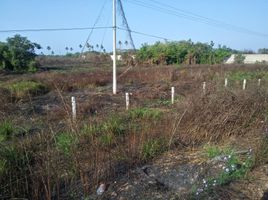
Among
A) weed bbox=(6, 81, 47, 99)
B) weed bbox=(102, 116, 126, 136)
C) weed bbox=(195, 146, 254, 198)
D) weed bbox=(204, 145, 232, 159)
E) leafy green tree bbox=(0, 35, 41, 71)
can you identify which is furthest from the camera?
leafy green tree bbox=(0, 35, 41, 71)

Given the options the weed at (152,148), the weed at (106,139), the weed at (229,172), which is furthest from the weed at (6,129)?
the weed at (229,172)

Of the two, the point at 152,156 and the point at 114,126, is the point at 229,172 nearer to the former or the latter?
the point at 152,156

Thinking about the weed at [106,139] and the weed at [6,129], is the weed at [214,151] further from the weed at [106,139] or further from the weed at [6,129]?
the weed at [6,129]

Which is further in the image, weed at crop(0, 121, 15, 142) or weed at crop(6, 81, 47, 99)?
weed at crop(6, 81, 47, 99)

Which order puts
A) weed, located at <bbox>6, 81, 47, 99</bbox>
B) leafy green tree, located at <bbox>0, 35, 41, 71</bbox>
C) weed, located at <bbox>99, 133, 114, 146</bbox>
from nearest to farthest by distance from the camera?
1. weed, located at <bbox>99, 133, 114, 146</bbox>
2. weed, located at <bbox>6, 81, 47, 99</bbox>
3. leafy green tree, located at <bbox>0, 35, 41, 71</bbox>

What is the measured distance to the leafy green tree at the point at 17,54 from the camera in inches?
1179

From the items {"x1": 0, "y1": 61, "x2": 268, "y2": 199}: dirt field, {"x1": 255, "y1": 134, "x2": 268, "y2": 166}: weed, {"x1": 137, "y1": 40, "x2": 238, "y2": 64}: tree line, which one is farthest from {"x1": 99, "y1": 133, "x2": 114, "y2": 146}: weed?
{"x1": 137, "y1": 40, "x2": 238, "y2": 64}: tree line

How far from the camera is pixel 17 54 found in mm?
30391

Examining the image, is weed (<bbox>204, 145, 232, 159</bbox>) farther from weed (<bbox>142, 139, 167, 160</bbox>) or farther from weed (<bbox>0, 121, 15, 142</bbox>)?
weed (<bbox>0, 121, 15, 142</bbox>)

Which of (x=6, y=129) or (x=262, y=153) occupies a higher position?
(x=262, y=153)

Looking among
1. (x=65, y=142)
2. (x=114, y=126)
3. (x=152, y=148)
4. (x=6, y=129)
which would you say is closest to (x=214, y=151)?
(x=152, y=148)

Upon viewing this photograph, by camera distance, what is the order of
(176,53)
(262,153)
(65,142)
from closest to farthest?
1. (262,153)
2. (65,142)
3. (176,53)

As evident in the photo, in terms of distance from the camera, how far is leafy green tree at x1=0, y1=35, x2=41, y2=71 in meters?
30.0

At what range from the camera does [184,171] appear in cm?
468
